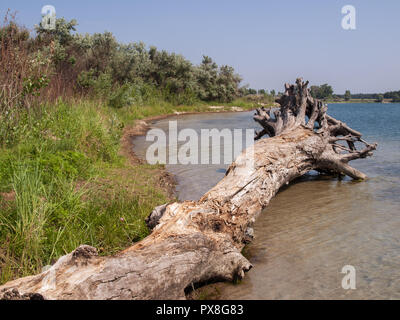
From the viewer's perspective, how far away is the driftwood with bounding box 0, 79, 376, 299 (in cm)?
243

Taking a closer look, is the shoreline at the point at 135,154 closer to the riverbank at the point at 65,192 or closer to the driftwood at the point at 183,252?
the riverbank at the point at 65,192

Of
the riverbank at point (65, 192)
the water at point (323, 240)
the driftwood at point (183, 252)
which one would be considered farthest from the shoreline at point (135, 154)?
the driftwood at point (183, 252)

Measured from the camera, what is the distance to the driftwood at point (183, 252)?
2.43 metres

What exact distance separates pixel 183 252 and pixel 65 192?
1.93 m

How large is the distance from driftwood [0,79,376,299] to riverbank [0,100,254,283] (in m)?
0.61

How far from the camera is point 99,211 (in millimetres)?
4219

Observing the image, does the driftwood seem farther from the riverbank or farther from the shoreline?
the shoreline

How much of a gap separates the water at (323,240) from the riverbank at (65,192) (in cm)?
123

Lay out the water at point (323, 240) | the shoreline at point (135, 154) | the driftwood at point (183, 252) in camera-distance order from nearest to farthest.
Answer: the driftwood at point (183, 252), the water at point (323, 240), the shoreline at point (135, 154)

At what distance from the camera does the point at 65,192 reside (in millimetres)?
4152

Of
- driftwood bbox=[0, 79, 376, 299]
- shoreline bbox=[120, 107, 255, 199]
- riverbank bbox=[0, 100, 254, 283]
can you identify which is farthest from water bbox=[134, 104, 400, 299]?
riverbank bbox=[0, 100, 254, 283]
